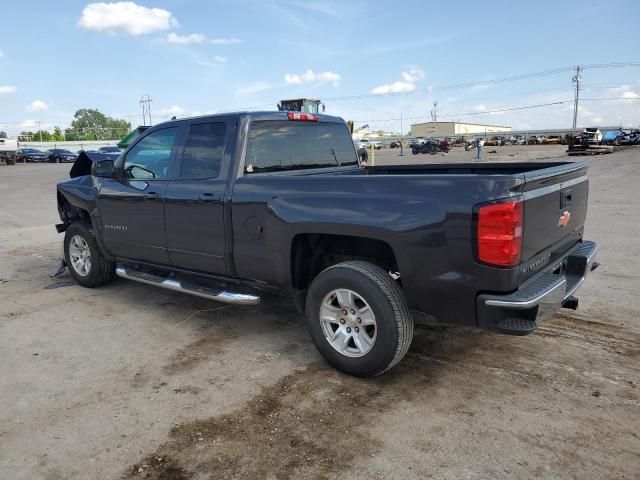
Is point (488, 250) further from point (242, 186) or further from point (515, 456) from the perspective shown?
point (242, 186)

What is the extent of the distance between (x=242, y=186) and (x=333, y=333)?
1355 millimetres

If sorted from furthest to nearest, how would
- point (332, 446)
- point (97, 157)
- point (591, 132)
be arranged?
point (591, 132) < point (97, 157) < point (332, 446)

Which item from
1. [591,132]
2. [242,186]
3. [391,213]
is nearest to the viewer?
[391,213]

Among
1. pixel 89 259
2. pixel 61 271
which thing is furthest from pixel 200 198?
pixel 61 271

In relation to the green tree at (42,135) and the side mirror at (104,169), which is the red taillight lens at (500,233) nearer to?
the side mirror at (104,169)

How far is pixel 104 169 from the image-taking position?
17.3 feet

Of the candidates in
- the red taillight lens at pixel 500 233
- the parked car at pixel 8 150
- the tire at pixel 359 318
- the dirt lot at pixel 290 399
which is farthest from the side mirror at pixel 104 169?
the parked car at pixel 8 150

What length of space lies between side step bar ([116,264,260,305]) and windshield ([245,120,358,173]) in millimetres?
1036

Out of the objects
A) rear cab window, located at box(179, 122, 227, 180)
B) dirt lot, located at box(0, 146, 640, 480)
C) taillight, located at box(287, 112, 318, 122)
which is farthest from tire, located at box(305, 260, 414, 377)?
taillight, located at box(287, 112, 318, 122)

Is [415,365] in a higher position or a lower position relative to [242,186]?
lower

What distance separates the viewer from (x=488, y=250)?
116 inches

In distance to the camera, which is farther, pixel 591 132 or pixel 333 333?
pixel 591 132

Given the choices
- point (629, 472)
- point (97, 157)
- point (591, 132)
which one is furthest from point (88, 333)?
point (591, 132)

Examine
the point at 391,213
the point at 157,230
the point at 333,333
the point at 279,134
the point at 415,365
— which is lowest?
the point at 415,365
